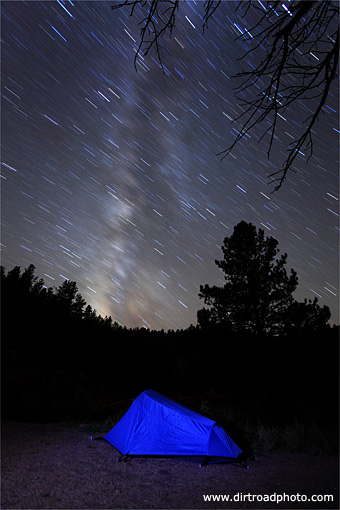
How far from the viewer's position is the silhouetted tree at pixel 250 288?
1816 centimetres

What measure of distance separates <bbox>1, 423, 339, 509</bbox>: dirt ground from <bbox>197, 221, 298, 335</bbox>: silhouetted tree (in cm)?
1071

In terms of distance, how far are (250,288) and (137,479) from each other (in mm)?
14360

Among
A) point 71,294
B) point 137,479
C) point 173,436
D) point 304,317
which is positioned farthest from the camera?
point 71,294

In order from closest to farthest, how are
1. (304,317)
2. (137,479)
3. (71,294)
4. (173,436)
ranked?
1. (137,479)
2. (173,436)
3. (304,317)
4. (71,294)

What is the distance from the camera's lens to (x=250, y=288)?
1870 cm

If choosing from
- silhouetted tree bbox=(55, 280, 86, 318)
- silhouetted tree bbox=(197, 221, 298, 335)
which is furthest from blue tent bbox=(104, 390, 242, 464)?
silhouetted tree bbox=(55, 280, 86, 318)

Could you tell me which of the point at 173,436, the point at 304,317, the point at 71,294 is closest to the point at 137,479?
the point at 173,436

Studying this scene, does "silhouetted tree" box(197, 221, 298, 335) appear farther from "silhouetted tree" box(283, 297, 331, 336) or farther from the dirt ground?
the dirt ground

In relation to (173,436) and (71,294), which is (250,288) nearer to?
(173,436)

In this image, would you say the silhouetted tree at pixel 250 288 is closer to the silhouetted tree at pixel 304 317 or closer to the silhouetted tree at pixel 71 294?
the silhouetted tree at pixel 304 317

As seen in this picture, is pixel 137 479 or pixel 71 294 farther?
pixel 71 294

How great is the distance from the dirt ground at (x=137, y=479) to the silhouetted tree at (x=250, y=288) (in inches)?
422

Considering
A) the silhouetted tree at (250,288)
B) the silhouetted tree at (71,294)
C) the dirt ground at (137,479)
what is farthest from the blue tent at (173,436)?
the silhouetted tree at (71,294)

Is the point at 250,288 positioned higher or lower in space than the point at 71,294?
higher
